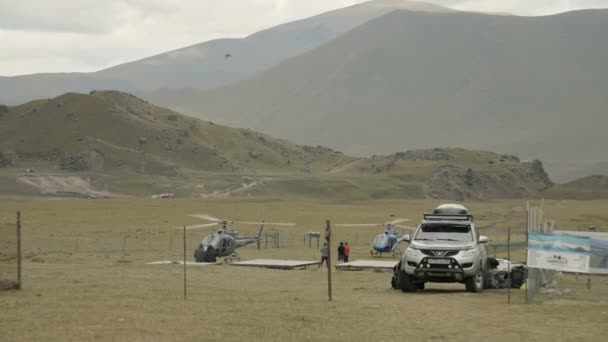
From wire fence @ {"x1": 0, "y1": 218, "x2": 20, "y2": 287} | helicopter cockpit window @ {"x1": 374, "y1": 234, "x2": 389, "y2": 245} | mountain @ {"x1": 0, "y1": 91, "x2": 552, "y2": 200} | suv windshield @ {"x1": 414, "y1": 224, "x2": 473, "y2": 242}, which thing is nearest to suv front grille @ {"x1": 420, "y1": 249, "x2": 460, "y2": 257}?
suv windshield @ {"x1": 414, "y1": 224, "x2": 473, "y2": 242}

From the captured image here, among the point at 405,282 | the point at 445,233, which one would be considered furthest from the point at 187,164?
the point at 405,282

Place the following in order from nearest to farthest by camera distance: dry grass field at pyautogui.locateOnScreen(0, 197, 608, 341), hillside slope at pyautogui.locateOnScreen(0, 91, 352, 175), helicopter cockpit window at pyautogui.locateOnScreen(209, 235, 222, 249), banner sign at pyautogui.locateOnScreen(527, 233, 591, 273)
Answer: dry grass field at pyautogui.locateOnScreen(0, 197, 608, 341) → banner sign at pyautogui.locateOnScreen(527, 233, 591, 273) → helicopter cockpit window at pyautogui.locateOnScreen(209, 235, 222, 249) → hillside slope at pyautogui.locateOnScreen(0, 91, 352, 175)

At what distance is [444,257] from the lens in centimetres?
2500

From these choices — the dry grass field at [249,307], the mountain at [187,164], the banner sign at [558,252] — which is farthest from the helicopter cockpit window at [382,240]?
the mountain at [187,164]

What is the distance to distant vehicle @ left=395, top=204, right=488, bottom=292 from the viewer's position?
81.8 ft

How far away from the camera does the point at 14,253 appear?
93.4ft

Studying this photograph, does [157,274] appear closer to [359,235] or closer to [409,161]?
[359,235]

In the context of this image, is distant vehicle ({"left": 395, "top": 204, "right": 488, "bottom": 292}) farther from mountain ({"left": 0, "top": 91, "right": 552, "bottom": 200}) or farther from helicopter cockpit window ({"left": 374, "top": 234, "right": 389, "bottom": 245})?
mountain ({"left": 0, "top": 91, "right": 552, "bottom": 200})

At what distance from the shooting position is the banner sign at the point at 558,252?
22508 millimetres

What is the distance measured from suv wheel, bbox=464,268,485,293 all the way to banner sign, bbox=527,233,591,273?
2.41 metres

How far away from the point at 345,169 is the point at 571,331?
148738mm

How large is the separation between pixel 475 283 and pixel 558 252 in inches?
121

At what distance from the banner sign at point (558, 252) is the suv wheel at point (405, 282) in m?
3.60

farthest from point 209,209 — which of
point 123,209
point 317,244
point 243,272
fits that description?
point 243,272
